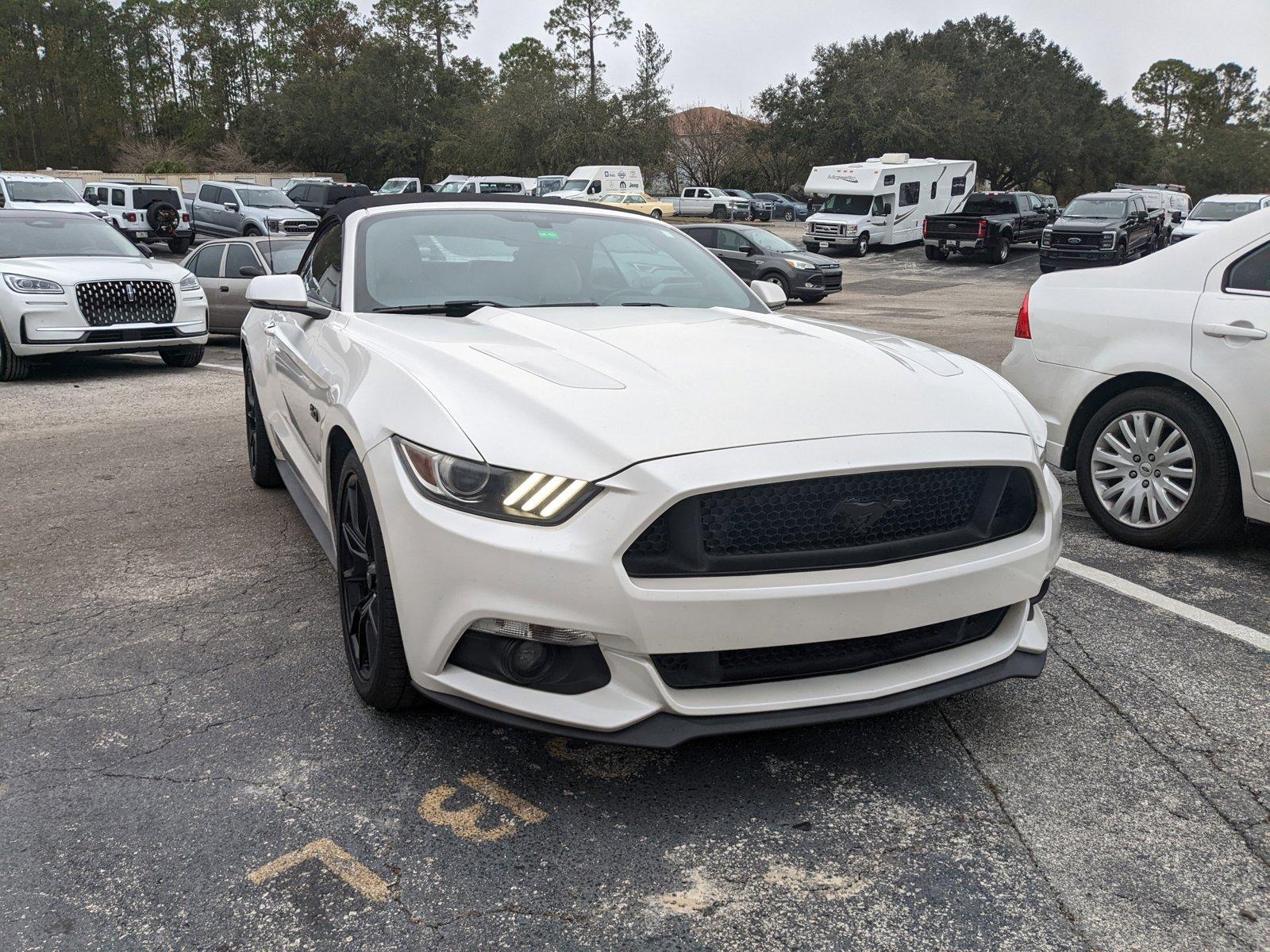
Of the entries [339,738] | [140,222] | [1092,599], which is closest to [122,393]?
[339,738]

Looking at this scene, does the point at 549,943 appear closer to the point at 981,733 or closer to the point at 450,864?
the point at 450,864

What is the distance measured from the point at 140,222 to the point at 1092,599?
3138 centimetres

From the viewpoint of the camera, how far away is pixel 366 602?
3.22m

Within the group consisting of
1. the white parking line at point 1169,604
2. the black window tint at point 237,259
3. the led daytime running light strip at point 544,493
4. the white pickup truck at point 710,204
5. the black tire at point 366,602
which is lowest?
the white parking line at point 1169,604

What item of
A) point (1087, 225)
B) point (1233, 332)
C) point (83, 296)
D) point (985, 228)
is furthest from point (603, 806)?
point (985, 228)

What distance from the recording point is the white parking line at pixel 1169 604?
3.92 m

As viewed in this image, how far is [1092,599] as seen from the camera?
429 cm

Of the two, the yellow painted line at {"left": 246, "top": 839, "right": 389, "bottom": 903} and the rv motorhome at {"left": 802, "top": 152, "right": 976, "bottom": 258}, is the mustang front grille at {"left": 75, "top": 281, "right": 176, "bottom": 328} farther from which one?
the rv motorhome at {"left": 802, "top": 152, "right": 976, "bottom": 258}

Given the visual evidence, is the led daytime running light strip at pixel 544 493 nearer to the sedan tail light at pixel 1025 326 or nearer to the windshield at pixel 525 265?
the windshield at pixel 525 265

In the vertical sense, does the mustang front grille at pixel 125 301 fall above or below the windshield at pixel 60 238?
below

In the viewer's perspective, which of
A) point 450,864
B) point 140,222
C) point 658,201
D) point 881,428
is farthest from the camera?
point 658,201

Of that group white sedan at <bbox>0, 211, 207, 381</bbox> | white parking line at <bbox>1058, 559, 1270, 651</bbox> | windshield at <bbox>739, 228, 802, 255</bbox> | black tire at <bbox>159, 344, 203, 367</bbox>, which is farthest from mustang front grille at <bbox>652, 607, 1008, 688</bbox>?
windshield at <bbox>739, 228, 802, 255</bbox>

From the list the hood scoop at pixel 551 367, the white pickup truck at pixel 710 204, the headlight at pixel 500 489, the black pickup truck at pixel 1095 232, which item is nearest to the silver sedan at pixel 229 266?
the hood scoop at pixel 551 367

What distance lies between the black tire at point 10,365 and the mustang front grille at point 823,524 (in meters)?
10.1
